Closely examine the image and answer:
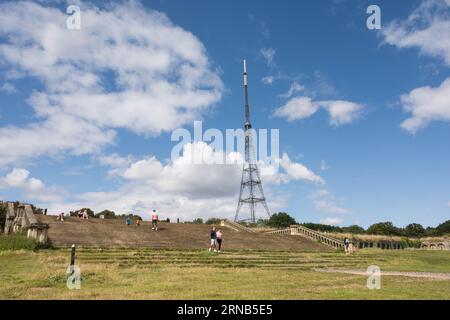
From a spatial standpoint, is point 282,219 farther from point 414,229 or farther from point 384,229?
point 414,229

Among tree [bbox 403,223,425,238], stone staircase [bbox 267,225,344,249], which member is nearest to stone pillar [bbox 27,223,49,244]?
stone staircase [bbox 267,225,344,249]

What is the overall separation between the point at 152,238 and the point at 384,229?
87147mm

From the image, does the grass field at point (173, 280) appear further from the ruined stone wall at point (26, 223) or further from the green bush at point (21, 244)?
the ruined stone wall at point (26, 223)

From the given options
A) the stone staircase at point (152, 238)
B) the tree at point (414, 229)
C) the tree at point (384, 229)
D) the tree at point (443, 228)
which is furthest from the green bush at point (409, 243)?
the tree at point (443, 228)

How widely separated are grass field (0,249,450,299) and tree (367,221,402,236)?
287 feet

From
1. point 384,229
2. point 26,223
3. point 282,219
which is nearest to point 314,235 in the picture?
point 26,223

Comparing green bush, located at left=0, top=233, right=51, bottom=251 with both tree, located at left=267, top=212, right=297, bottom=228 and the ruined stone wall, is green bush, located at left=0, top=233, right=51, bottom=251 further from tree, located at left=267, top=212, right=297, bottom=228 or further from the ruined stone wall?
tree, located at left=267, top=212, right=297, bottom=228

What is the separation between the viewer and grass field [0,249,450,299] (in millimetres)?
11406

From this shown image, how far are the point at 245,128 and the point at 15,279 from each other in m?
62.2

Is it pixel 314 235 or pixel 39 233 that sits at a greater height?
pixel 39 233

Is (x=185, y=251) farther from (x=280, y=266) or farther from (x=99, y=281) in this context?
(x=99, y=281)

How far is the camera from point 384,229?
104m
